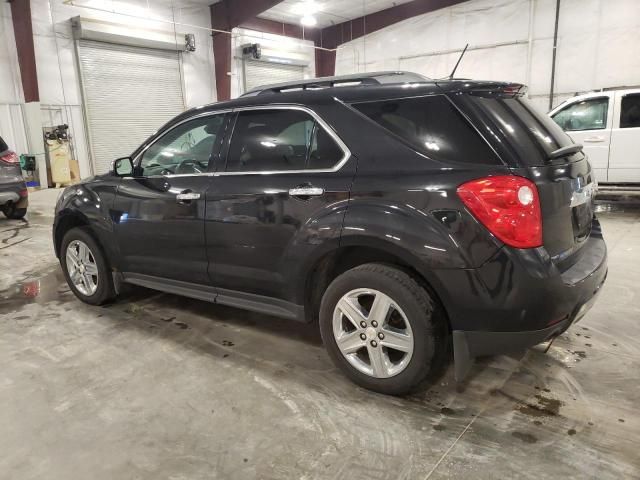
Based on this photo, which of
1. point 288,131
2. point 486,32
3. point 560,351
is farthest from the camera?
point 486,32

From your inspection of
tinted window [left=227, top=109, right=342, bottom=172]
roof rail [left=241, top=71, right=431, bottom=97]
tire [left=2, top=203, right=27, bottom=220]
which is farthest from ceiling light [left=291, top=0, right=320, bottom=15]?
tinted window [left=227, top=109, right=342, bottom=172]

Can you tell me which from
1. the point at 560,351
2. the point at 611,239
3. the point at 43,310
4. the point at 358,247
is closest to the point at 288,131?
the point at 358,247

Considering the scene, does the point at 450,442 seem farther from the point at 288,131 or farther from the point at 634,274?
the point at 634,274

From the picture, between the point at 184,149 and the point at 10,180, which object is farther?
the point at 10,180

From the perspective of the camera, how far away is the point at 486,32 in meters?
14.4

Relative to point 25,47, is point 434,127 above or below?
below

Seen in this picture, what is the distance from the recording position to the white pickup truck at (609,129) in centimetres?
770

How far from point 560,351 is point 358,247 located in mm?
1501

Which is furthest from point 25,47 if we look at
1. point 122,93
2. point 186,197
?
point 186,197

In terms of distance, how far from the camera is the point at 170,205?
10.7 ft

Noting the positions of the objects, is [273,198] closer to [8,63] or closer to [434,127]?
[434,127]

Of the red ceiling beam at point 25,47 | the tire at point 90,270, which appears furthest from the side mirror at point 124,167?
the red ceiling beam at point 25,47

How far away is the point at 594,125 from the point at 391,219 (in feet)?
24.0

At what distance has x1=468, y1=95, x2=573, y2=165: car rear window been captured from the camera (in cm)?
222
